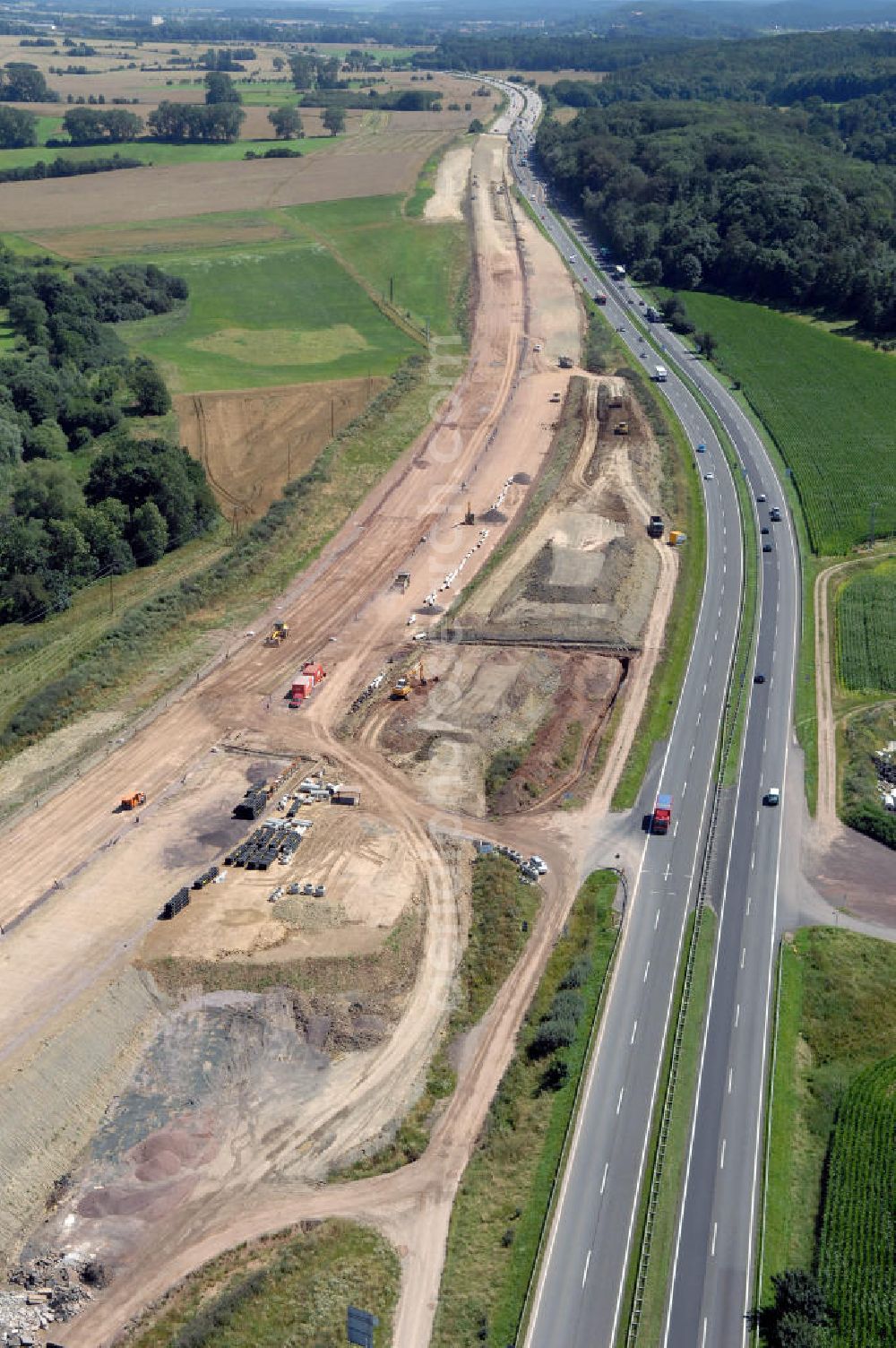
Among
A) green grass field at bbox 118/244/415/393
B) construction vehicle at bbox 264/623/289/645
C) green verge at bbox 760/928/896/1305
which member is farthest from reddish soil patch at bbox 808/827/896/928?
green grass field at bbox 118/244/415/393

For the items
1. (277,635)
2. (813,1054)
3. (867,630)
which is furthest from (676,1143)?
(867,630)

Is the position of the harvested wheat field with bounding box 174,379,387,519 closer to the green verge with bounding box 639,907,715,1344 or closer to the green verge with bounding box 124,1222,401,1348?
the green verge with bounding box 639,907,715,1344

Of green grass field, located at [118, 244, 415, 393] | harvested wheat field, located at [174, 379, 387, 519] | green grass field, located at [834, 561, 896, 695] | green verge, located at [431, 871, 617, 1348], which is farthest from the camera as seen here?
green grass field, located at [118, 244, 415, 393]

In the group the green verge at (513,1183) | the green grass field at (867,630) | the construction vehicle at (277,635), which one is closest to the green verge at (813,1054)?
the green verge at (513,1183)

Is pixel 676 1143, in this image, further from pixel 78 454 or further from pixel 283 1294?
pixel 78 454

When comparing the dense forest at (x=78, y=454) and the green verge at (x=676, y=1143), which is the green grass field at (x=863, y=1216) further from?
the dense forest at (x=78, y=454)

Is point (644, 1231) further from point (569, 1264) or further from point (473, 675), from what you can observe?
point (473, 675)

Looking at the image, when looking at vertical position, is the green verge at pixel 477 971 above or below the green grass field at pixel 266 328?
below
